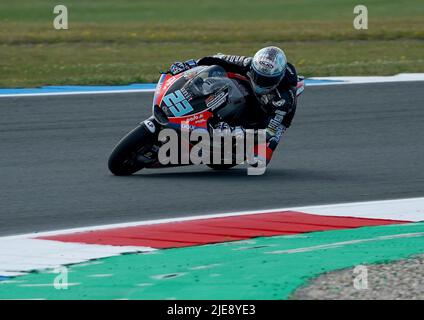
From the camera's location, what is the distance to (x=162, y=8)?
33.8 meters

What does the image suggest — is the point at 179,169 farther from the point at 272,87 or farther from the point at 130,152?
the point at 272,87

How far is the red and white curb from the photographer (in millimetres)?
7633

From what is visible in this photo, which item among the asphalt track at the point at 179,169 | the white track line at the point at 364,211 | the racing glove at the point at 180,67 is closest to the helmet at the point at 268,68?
the racing glove at the point at 180,67

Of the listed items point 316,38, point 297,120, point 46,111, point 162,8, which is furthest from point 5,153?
point 162,8

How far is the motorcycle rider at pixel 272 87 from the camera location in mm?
10258

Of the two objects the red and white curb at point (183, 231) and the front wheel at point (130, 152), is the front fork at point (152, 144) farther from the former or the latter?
the red and white curb at point (183, 231)

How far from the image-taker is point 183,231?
27.6ft

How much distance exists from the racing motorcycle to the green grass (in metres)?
6.34

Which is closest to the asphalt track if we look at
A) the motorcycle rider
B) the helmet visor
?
the motorcycle rider

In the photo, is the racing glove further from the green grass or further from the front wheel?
the green grass

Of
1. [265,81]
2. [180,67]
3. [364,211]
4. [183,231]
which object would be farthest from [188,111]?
[183,231]
